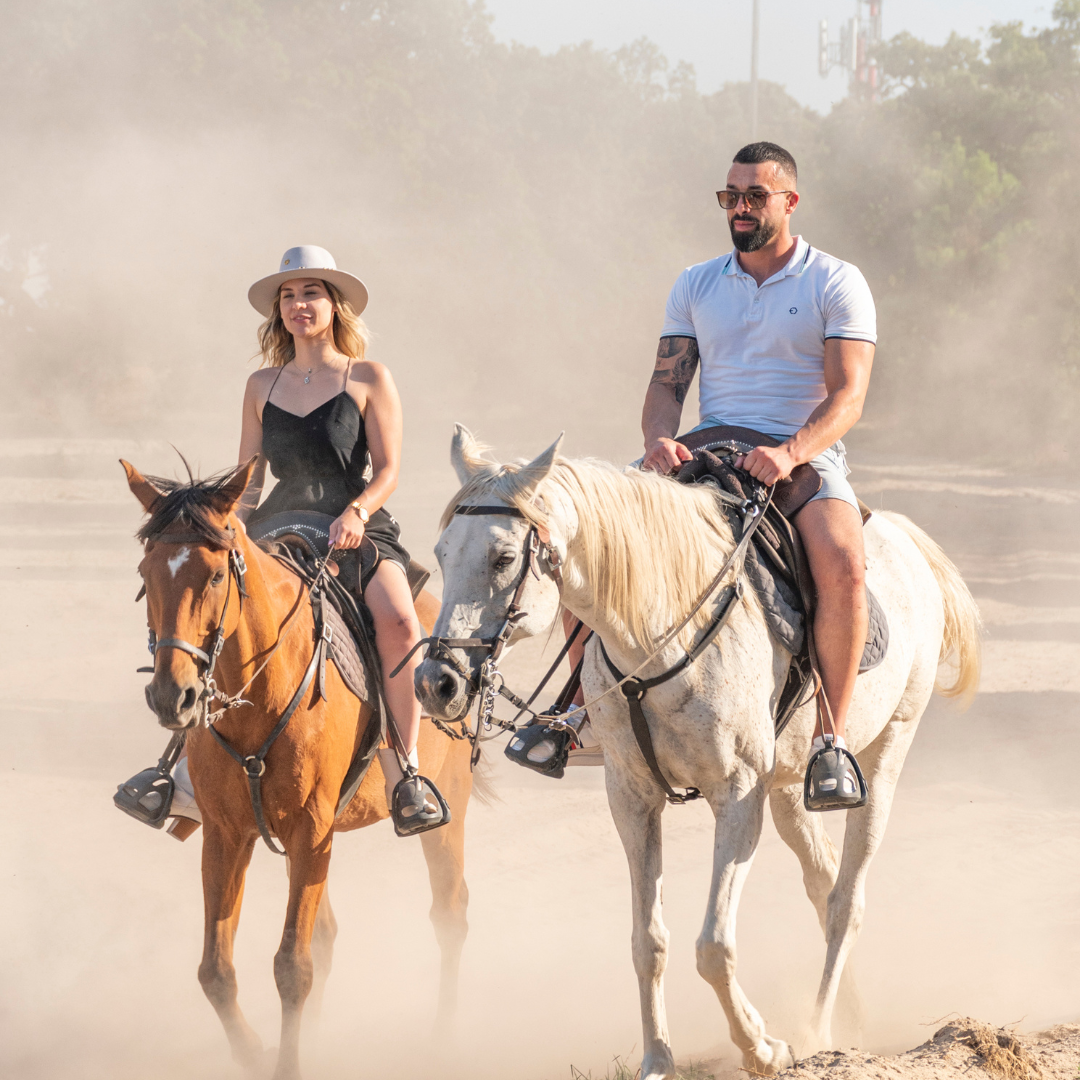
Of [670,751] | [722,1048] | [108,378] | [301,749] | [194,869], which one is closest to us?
[670,751]

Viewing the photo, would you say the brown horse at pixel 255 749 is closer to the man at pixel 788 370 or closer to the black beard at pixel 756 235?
the man at pixel 788 370

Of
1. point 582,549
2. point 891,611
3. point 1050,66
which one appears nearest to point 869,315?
point 891,611

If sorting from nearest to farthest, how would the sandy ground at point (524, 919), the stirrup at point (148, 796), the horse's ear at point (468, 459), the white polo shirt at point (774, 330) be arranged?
the horse's ear at point (468, 459) < the white polo shirt at point (774, 330) < the stirrup at point (148, 796) < the sandy ground at point (524, 919)

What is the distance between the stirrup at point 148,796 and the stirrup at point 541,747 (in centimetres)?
134

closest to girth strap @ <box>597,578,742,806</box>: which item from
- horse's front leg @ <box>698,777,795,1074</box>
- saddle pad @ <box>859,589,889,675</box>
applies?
horse's front leg @ <box>698,777,795,1074</box>

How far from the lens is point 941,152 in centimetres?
2753

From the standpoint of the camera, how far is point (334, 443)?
4.51 meters

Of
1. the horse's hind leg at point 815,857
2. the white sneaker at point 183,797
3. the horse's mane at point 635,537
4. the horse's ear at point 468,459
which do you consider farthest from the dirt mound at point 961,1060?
the white sneaker at point 183,797

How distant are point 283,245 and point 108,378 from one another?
640 centimetres

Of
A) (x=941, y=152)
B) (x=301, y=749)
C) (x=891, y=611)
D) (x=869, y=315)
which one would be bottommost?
(x=301, y=749)

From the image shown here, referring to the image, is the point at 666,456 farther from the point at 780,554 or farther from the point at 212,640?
the point at 212,640

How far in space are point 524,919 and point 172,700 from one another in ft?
12.7

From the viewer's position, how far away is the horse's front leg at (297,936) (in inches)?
154

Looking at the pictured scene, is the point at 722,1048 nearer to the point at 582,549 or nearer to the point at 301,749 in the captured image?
the point at 301,749
